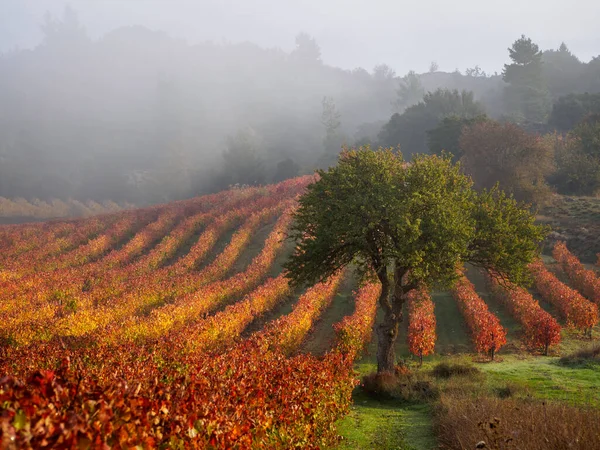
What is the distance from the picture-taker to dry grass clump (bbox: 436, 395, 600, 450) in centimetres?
750

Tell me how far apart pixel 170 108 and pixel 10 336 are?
166409 millimetres

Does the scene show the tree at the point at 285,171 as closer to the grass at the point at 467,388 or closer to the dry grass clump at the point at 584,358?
the grass at the point at 467,388

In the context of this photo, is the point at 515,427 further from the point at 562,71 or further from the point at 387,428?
the point at 562,71

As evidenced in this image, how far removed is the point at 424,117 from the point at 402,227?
92108mm

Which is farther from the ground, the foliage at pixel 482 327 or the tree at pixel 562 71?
the tree at pixel 562 71

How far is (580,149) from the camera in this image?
6344cm

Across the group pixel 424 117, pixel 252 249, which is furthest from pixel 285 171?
pixel 252 249

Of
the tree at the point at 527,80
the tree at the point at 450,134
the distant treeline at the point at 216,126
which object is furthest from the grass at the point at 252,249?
the tree at the point at 527,80

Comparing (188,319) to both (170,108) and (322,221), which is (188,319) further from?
(170,108)

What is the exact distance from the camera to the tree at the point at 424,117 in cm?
9934

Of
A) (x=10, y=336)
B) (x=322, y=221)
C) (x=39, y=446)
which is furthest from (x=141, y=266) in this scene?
(x=39, y=446)

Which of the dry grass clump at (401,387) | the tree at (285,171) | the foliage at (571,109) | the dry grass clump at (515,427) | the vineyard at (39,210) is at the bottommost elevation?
the dry grass clump at (401,387)

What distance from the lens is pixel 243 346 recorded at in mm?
15906

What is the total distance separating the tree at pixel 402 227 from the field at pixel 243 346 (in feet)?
7.63
